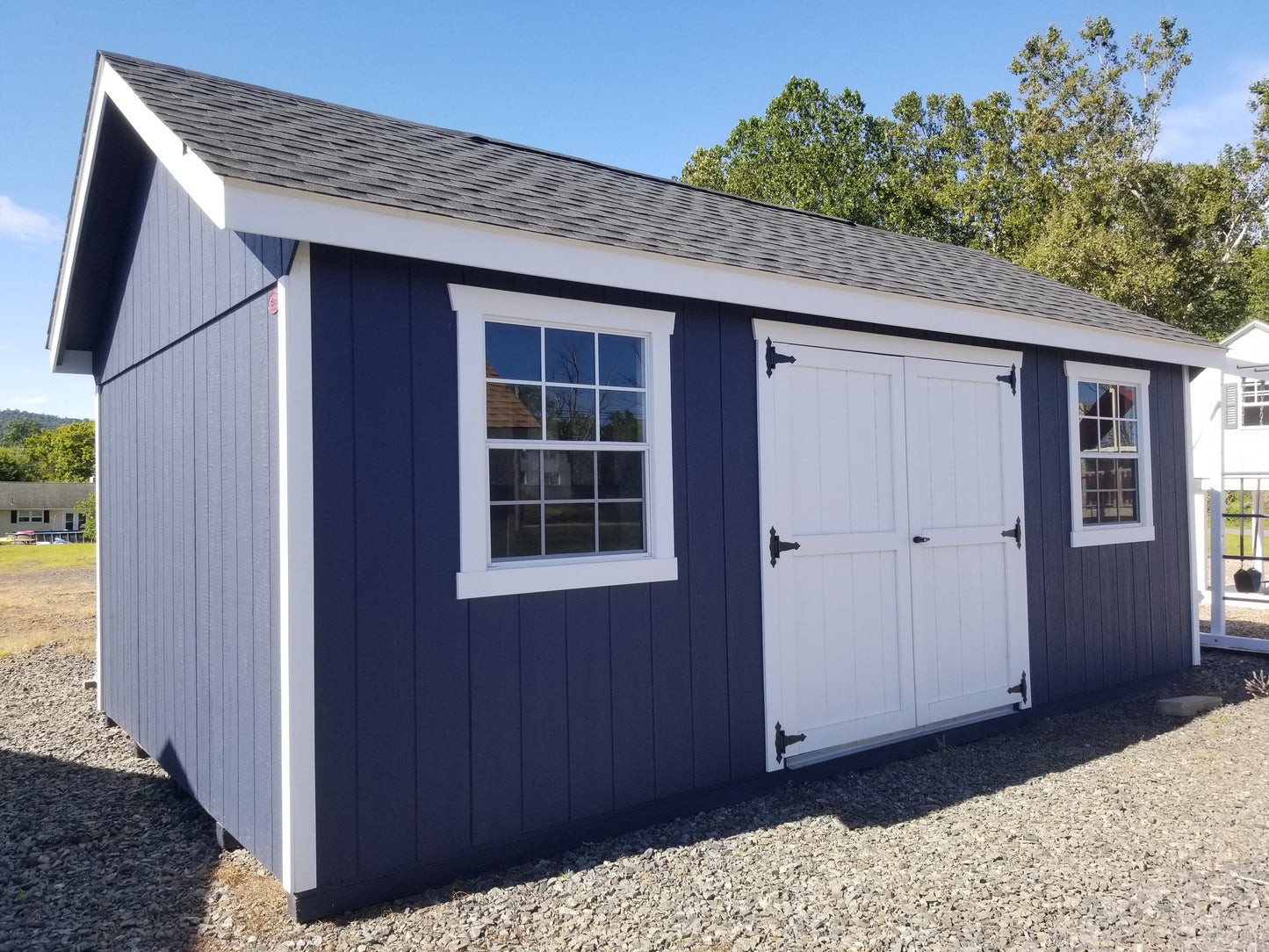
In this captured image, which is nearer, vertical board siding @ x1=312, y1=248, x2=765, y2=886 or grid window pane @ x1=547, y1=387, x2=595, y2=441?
vertical board siding @ x1=312, y1=248, x2=765, y2=886

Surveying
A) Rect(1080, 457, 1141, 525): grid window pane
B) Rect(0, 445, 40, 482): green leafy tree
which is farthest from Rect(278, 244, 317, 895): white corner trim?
Rect(0, 445, 40, 482): green leafy tree

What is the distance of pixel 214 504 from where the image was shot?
413 centimetres

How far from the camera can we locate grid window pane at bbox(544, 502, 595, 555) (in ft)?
13.1

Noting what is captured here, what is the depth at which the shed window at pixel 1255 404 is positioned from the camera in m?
14.1

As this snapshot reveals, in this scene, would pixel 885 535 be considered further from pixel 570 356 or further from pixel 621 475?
pixel 570 356

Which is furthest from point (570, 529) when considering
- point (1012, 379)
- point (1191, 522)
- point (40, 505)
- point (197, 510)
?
point (40, 505)

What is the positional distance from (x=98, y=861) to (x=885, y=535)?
14.1ft

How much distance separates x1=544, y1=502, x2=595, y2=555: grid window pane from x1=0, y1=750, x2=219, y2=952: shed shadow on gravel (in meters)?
2.00

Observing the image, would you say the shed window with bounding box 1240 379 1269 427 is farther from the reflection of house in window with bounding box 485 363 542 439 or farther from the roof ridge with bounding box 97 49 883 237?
the reflection of house in window with bounding box 485 363 542 439

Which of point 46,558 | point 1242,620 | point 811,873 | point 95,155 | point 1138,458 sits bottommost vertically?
point 1242,620

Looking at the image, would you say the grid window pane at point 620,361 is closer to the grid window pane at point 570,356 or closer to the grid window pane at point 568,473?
the grid window pane at point 570,356

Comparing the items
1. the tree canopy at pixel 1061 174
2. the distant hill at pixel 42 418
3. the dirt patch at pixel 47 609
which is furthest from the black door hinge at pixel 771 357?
the distant hill at pixel 42 418

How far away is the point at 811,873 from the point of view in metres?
3.59

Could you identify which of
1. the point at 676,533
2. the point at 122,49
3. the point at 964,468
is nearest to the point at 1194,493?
the point at 964,468
